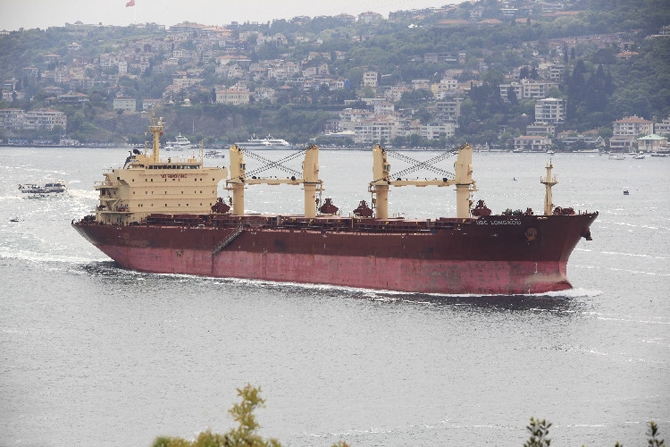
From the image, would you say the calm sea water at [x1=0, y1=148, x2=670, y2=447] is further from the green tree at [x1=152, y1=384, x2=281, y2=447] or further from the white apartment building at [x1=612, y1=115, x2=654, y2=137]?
the white apartment building at [x1=612, y1=115, x2=654, y2=137]

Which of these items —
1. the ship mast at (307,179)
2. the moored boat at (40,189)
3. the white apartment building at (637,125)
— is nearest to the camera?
the ship mast at (307,179)

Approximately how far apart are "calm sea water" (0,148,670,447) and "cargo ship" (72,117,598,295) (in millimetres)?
1046

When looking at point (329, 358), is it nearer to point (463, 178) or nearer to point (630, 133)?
point (463, 178)

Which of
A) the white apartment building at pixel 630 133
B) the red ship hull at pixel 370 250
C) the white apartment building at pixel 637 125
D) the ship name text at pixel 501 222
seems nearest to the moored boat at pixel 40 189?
the red ship hull at pixel 370 250

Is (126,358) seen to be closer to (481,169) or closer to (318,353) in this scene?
(318,353)

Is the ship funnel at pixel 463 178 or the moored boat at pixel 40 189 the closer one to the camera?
the ship funnel at pixel 463 178

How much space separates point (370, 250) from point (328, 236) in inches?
84.1

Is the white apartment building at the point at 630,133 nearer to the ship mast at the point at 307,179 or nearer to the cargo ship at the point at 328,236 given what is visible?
the cargo ship at the point at 328,236

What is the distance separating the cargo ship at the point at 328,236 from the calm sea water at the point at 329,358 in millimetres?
1046

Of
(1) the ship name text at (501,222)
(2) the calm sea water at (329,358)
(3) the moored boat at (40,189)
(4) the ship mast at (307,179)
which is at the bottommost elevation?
(2) the calm sea water at (329,358)

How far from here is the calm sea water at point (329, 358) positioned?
36.3 meters

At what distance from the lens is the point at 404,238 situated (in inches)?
2163

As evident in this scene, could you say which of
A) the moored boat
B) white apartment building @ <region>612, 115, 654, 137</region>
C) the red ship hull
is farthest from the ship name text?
white apartment building @ <region>612, 115, 654, 137</region>

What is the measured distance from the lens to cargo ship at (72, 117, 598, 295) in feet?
175
